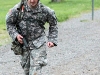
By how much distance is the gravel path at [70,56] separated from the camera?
29.1 ft

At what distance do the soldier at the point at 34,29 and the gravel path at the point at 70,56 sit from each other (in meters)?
2.29

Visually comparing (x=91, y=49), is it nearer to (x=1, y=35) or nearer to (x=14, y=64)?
(x=14, y=64)

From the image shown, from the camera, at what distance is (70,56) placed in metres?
10.7

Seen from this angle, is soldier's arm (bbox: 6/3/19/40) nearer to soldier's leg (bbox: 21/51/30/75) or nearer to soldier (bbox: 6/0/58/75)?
soldier (bbox: 6/0/58/75)

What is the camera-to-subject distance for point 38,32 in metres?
6.26

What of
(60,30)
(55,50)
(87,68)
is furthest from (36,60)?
(60,30)

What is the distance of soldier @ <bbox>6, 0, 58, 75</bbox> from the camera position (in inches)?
241

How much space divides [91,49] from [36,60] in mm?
5738

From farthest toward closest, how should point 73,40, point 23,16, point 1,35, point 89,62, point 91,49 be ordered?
1. point 1,35
2. point 73,40
3. point 91,49
4. point 89,62
5. point 23,16

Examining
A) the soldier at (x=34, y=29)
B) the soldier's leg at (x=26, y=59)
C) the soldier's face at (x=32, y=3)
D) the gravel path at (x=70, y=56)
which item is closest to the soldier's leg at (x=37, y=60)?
the soldier at (x=34, y=29)

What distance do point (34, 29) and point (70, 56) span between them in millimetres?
4628

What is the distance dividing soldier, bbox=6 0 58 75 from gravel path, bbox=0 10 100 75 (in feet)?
7.50

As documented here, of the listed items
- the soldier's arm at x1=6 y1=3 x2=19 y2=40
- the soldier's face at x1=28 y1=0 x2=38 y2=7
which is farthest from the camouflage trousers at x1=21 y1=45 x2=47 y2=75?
the soldier's face at x1=28 y1=0 x2=38 y2=7

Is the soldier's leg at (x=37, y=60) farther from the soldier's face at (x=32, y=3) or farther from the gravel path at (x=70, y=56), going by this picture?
the gravel path at (x=70, y=56)
